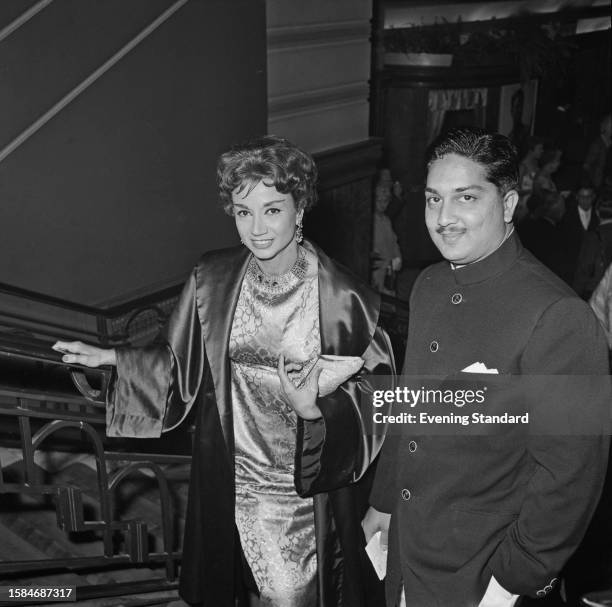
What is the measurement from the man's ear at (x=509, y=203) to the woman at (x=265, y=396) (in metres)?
0.74

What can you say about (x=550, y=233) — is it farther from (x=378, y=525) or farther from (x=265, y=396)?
(x=378, y=525)

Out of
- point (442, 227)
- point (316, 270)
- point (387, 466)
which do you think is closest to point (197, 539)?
point (387, 466)

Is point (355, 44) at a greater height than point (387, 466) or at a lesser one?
greater

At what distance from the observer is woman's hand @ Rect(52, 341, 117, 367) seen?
95.7 inches

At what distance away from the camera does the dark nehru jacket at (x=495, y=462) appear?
176cm

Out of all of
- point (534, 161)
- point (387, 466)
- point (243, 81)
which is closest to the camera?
point (387, 466)

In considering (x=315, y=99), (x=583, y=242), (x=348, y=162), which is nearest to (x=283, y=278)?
(x=583, y=242)

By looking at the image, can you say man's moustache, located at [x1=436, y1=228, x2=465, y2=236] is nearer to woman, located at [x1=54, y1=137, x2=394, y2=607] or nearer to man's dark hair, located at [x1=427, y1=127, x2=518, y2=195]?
man's dark hair, located at [x1=427, y1=127, x2=518, y2=195]

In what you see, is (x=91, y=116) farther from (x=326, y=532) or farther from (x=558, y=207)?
(x=558, y=207)

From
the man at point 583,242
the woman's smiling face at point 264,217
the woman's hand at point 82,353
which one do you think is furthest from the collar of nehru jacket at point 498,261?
the man at point 583,242

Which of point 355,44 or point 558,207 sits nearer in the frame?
point 355,44

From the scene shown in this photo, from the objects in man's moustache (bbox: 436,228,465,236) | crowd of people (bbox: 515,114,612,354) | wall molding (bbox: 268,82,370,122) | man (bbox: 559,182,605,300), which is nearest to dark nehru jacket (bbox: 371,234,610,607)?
man's moustache (bbox: 436,228,465,236)

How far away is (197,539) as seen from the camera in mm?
2746

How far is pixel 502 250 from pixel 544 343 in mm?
270
